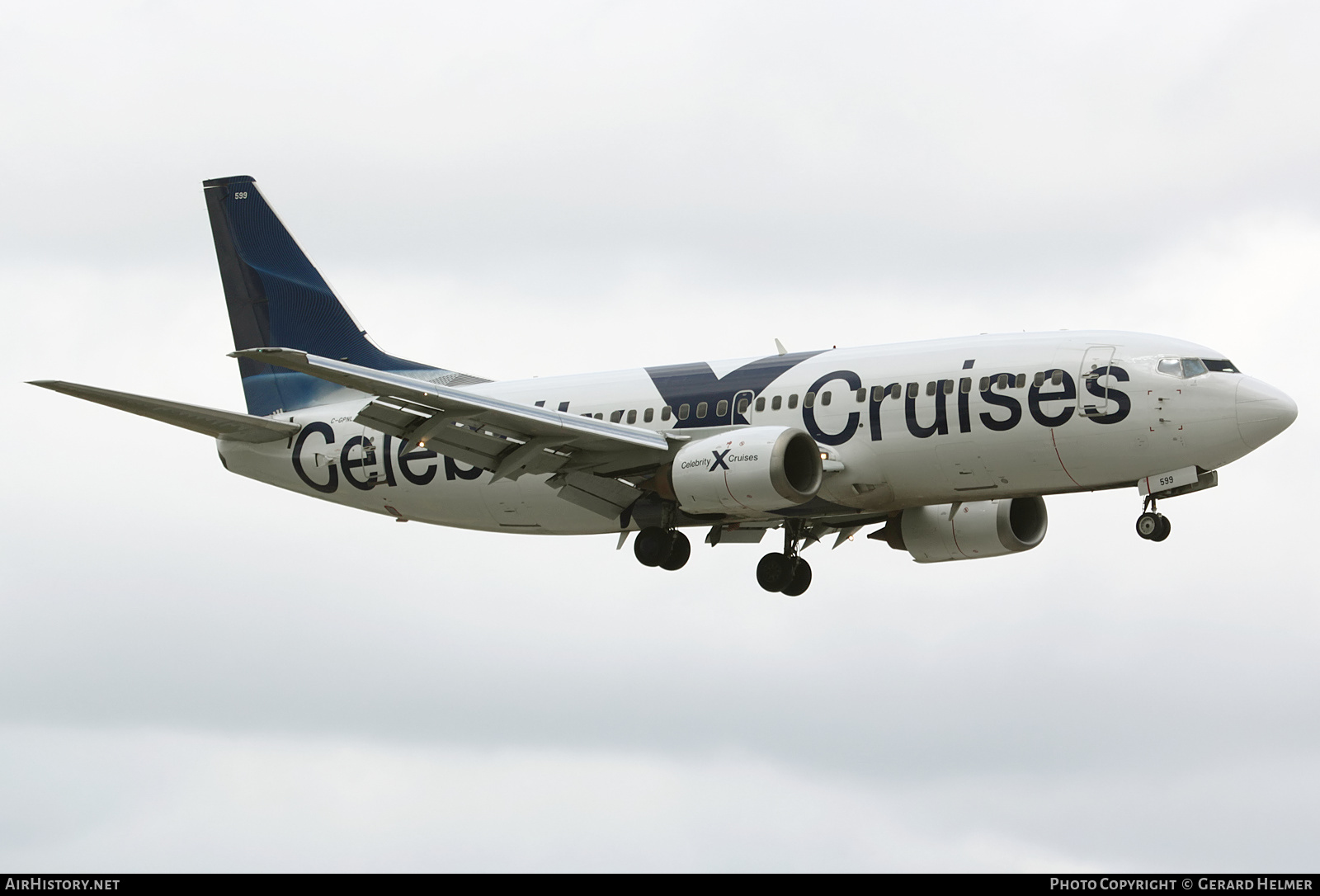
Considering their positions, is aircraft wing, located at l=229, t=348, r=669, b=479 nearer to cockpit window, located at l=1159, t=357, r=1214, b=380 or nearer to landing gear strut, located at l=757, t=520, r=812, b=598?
landing gear strut, located at l=757, t=520, r=812, b=598

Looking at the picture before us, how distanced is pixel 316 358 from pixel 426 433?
4.12 meters

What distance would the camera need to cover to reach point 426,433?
40.4 metres

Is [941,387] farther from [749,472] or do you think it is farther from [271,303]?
[271,303]

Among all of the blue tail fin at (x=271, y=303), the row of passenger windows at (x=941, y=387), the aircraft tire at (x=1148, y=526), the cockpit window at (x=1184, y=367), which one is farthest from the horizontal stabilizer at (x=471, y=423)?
the cockpit window at (x=1184, y=367)

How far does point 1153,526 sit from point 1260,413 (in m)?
3.24

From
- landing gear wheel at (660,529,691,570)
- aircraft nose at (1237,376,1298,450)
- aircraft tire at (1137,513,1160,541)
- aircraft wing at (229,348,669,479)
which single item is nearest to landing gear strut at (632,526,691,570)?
landing gear wheel at (660,529,691,570)

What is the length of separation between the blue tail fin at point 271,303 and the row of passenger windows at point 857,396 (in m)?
8.04

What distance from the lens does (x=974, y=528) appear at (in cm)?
4681

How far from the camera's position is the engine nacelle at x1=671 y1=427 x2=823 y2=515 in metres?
40.3

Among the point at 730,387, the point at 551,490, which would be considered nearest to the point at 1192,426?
the point at 730,387

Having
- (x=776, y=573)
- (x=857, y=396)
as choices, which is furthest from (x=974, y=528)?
(x=857, y=396)

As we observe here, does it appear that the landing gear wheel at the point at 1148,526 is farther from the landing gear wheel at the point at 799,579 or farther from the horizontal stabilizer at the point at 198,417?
the horizontal stabilizer at the point at 198,417

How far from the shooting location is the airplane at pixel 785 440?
39.5m
